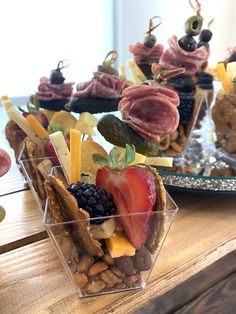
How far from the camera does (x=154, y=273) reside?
23.7 inches

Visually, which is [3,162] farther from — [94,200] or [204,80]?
[204,80]

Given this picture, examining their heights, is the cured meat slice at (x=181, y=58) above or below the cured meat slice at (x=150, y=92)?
below

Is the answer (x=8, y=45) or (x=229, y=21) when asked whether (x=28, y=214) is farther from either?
(x=229, y=21)

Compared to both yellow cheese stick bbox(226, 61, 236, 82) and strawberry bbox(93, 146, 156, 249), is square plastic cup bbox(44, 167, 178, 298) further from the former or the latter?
yellow cheese stick bbox(226, 61, 236, 82)

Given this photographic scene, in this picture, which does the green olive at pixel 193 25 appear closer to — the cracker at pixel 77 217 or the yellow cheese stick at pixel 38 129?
the yellow cheese stick at pixel 38 129

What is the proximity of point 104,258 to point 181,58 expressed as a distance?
1.95 feet

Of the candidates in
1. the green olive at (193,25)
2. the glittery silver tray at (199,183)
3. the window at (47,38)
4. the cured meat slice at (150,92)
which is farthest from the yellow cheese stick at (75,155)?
the window at (47,38)

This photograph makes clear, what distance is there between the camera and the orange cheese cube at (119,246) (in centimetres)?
53

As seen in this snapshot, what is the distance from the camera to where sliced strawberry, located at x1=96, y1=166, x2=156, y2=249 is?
0.52m

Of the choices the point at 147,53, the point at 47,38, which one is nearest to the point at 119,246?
the point at 147,53

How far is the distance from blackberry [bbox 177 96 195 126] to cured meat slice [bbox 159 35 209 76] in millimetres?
64

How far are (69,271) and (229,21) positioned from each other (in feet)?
6.76

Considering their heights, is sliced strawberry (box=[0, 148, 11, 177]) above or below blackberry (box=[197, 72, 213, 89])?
above

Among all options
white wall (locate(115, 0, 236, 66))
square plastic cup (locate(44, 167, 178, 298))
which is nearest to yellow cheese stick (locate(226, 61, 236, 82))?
square plastic cup (locate(44, 167, 178, 298))
